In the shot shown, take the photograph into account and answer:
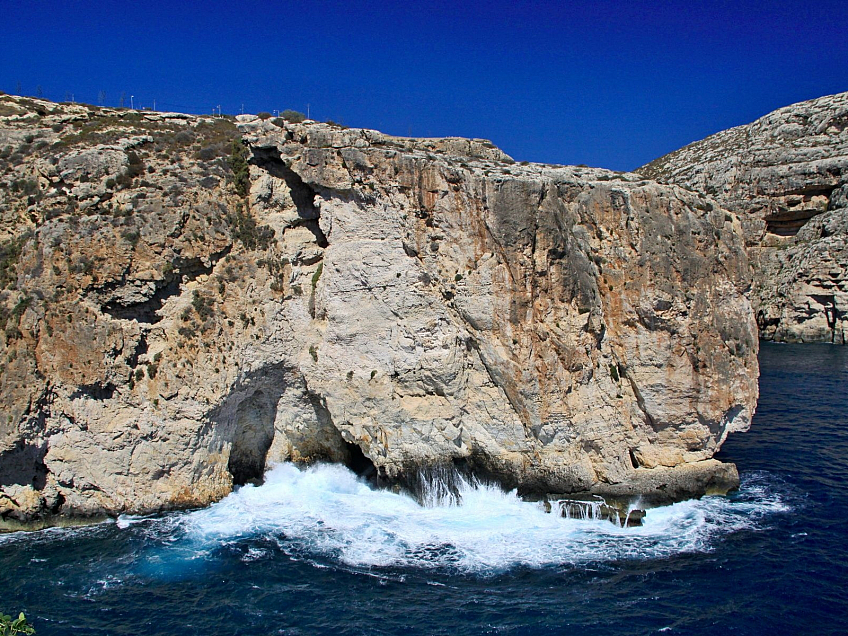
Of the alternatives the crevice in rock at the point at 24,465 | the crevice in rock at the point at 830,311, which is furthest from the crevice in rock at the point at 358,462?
the crevice in rock at the point at 830,311

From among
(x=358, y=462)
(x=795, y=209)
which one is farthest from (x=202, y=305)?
(x=795, y=209)

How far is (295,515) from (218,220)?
13176 millimetres

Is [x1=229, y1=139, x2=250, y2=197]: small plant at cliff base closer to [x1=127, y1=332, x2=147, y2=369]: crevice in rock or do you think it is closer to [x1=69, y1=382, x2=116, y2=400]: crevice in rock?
[x1=127, y1=332, x2=147, y2=369]: crevice in rock

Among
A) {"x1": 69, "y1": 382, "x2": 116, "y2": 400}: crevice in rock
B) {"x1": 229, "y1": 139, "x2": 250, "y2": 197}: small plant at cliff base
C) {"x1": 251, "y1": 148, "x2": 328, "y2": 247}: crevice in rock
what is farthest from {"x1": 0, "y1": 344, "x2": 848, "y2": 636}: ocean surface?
{"x1": 229, "y1": 139, "x2": 250, "y2": 197}: small plant at cliff base

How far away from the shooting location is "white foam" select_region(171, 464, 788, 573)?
21688 mm

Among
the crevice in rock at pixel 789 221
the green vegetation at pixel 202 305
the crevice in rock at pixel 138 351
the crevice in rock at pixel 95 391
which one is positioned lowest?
the crevice in rock at pixel 95 391

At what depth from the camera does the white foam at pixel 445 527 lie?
2169cm

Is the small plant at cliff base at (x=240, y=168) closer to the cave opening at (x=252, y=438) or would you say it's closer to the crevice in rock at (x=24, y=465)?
the cave opening at (x=252, y=438)

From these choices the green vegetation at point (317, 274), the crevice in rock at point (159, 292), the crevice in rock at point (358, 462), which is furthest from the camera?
the crevice in rock at point (358, 462)

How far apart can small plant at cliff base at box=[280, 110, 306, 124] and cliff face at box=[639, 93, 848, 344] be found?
215ft

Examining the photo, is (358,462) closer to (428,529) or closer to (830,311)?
(428,529)

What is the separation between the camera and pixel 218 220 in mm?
26844

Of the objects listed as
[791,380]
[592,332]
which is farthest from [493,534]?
[791,380]

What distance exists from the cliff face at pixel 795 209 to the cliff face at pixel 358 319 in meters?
58.8
